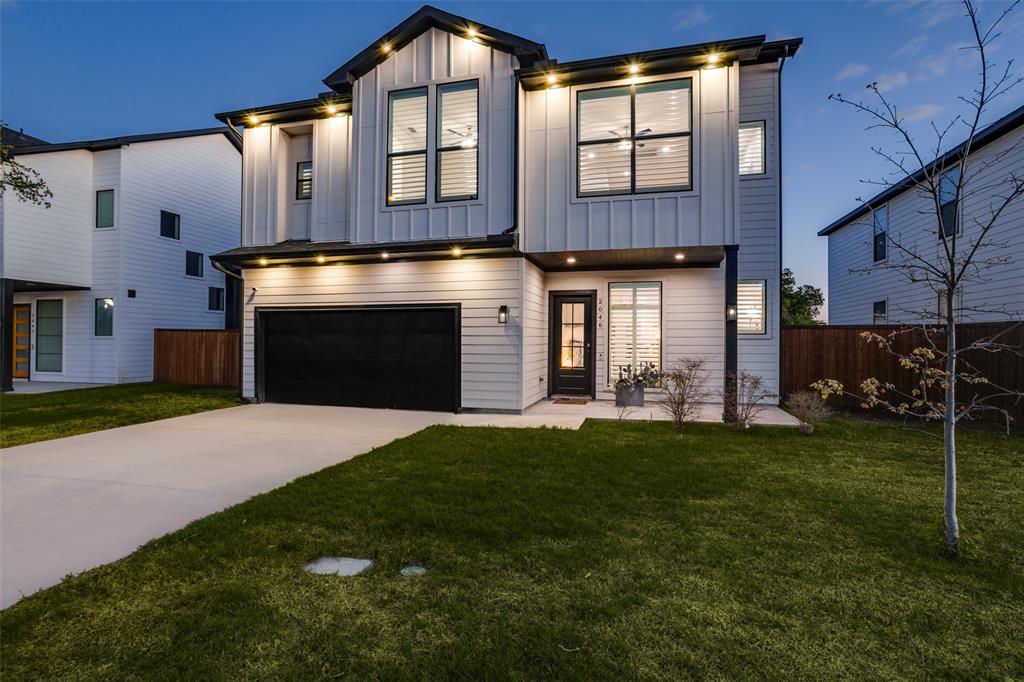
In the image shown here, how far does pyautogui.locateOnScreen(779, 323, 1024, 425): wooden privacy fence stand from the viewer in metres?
6.49

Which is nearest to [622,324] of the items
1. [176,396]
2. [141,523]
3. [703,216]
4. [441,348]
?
[703,216]

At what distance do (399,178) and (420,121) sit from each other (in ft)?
3.42

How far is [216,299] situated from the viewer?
15031mm

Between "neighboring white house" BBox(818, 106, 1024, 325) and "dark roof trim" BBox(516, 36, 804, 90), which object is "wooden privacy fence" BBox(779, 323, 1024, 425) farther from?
"dark roof trim" BBox(516, 36, 804, 90)

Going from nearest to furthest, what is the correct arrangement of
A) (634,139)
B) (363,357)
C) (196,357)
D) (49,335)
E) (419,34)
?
(634,139)
(419,34)
(363,357)
(196,357)
(49,335)

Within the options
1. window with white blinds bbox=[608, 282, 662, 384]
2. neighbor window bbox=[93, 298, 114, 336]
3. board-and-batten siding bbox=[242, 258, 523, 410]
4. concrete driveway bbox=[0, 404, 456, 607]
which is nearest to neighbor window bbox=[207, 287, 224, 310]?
neighbor window bbox=[93, 298, 114, 336]

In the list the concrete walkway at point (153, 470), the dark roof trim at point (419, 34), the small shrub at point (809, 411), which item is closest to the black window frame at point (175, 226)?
the dark roof trim at point (419, 34)

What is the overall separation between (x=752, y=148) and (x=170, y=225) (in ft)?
50.3

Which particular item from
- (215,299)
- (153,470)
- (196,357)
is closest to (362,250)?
(153,470)

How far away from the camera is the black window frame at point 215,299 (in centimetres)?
1467

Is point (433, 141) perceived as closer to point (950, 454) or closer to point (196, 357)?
point (950, 454)

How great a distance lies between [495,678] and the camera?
1711 mm

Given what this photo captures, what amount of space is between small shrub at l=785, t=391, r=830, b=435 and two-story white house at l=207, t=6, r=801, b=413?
3.40 ft

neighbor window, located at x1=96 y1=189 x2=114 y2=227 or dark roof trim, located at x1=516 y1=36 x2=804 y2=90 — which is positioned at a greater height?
dark roof trim, located at x1=516 y1=36 x2=804 y2=90
